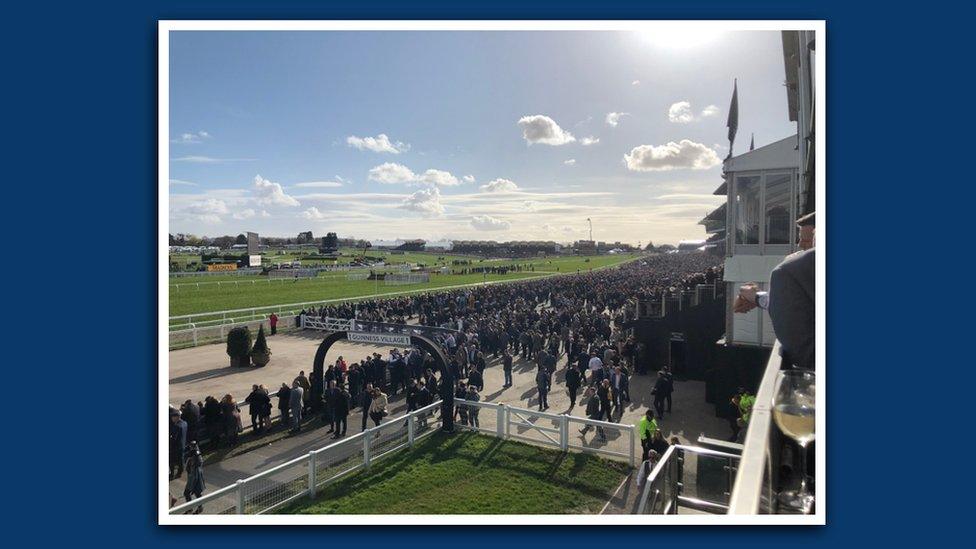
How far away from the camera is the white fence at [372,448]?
5750mm

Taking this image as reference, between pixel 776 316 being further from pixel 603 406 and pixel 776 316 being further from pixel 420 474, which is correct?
pixel 603 406

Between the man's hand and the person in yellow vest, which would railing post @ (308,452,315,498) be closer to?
the person in yellow vest

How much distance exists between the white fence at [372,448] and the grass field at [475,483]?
0.51ft

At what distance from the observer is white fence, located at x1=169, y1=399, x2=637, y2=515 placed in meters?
5.75

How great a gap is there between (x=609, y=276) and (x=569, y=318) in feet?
53.7

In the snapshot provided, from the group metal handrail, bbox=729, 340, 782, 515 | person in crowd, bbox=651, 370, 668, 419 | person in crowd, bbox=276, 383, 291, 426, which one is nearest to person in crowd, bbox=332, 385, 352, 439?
person in crowd, bbox=276, 383, 291, 426

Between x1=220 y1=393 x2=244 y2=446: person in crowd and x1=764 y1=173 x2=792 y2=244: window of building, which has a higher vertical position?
x1=764 y1=173 x2=792 y2=244: window of building

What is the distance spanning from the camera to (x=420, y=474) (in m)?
6.89

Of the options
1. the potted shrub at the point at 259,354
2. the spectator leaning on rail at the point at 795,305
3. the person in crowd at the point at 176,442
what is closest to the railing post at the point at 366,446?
the person in crowd at the point at 176,442

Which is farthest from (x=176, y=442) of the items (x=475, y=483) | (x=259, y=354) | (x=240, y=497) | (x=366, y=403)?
(x=259, y=354)

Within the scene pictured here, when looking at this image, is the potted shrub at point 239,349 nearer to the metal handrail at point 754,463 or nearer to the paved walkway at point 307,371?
the paved walkway at point 307,371

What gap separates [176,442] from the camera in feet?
20.7

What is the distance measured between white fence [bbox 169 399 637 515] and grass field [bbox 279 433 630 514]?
6.1 inches

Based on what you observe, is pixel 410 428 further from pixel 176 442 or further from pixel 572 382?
pixel 572 382
